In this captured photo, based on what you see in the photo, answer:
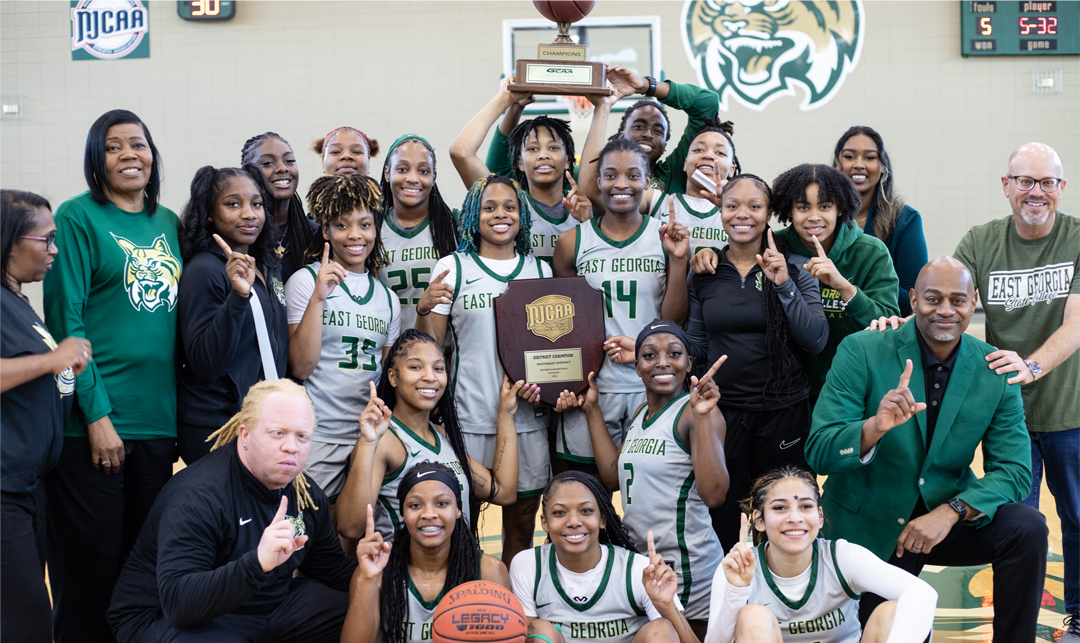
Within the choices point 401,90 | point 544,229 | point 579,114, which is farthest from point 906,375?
point 401,90

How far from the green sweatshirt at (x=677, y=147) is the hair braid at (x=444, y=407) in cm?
118

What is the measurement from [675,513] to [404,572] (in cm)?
90

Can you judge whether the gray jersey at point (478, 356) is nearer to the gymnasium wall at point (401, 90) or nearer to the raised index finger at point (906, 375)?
the raised index finger at point (906, 375)

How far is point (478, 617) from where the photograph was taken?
2451 mm

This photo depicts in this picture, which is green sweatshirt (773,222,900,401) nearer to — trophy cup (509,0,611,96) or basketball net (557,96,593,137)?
trophy cup (509,0,611,96)

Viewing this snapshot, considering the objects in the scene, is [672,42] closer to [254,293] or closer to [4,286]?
[254,293]

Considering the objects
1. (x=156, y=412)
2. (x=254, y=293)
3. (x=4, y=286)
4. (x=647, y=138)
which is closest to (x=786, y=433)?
(x=647, y=138)

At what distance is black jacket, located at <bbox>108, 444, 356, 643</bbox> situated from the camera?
236cm

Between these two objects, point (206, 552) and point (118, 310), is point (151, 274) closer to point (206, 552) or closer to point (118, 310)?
point (118, 310)

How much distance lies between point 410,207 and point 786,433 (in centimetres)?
170

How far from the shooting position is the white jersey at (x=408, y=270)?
3.51 meters

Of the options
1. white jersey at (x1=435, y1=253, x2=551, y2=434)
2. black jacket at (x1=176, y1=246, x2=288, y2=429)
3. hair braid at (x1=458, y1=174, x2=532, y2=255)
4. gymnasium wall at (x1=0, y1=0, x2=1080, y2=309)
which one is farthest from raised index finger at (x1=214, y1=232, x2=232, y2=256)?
gymnasium wall at (x1=0, y1=0, x2=1080, y2=309)

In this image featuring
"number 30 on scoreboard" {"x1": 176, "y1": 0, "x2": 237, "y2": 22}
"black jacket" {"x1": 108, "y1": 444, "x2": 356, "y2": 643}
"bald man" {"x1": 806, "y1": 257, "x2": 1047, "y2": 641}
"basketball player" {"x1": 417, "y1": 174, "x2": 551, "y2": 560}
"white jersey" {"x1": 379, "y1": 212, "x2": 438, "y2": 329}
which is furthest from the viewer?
"number 30 on scoreboard" {"x1": 176, "y1": 0, "x2": 237, "y2": 22}

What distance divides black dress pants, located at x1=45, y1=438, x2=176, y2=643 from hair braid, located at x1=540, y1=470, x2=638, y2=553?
4.18 ft
